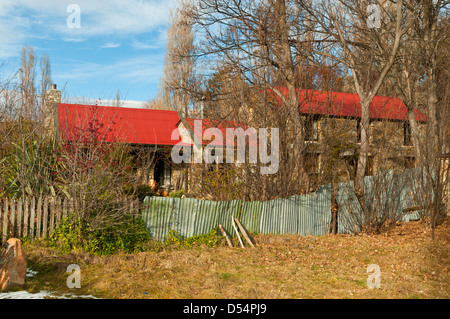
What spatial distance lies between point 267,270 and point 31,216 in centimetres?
520

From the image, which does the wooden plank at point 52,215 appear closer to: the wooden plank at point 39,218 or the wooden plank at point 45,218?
the wooden plank at point 45,218

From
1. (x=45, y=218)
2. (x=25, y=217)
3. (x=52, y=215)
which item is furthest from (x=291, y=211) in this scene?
(x=25, y=217)

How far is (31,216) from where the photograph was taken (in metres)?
8.85

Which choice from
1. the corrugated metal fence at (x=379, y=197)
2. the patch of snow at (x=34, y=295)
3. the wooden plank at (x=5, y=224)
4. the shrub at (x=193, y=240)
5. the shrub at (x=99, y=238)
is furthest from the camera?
the corrugated metal fence at (x=379, y=197)

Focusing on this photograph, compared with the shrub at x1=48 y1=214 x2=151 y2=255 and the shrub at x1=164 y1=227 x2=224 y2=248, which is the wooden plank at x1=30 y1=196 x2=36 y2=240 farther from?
the shrub at x1=164 y1=227 x2=224 y2=248

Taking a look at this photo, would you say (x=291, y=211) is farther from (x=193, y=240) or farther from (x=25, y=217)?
(x=25, y=217)

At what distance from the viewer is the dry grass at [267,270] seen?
21.0 ft

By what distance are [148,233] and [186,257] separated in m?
1.68

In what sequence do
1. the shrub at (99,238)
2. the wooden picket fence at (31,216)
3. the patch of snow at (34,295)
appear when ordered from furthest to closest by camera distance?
the wooden picket fence at (31,216) < the shrub at (99,238) < the patch of snow at (34,295)

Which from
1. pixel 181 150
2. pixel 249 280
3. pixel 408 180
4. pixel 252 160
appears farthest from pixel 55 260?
pixel 181 150

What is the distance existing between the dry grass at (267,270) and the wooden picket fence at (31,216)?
2.06ft

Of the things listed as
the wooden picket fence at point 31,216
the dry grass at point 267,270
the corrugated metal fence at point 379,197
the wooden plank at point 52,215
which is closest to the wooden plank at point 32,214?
the wooden picket fence at point 31,216

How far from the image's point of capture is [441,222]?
476 inches
